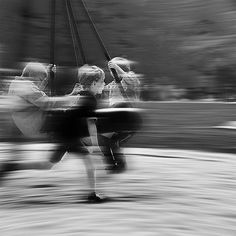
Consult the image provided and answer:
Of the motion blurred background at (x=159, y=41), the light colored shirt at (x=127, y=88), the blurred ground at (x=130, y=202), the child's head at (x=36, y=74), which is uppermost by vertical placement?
the child's head at (x=36, y=74)

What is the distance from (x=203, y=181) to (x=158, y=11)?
34.2 feet

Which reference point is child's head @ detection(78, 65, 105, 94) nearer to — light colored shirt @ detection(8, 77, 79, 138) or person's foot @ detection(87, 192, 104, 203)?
light colored shirt @ detection(8, 77, 79, 138)

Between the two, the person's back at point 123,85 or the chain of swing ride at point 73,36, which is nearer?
the chain of swing ride at point 73,36

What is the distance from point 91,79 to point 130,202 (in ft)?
2.55

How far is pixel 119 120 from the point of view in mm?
4277

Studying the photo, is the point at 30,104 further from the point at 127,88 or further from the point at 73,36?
the point at 127,88

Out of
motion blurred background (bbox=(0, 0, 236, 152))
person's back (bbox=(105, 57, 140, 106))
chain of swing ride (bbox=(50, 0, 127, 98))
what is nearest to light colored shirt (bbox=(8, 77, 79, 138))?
chain of swing ride (bbox=(50, 0, 127, 98))

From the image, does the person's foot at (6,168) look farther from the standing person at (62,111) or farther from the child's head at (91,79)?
the child's head at (91,79)

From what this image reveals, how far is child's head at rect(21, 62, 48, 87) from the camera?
14.9 feet

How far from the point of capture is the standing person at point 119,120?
169 inches

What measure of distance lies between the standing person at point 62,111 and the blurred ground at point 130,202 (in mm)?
306

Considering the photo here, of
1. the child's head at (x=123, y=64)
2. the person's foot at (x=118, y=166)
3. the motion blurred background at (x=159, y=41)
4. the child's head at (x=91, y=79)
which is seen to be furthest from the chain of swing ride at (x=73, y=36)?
the motion blurred background at (x=159, y=41)

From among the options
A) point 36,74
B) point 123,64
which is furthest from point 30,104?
point 123,64

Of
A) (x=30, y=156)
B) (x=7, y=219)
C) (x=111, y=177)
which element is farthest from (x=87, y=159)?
(x=30, y=156)
